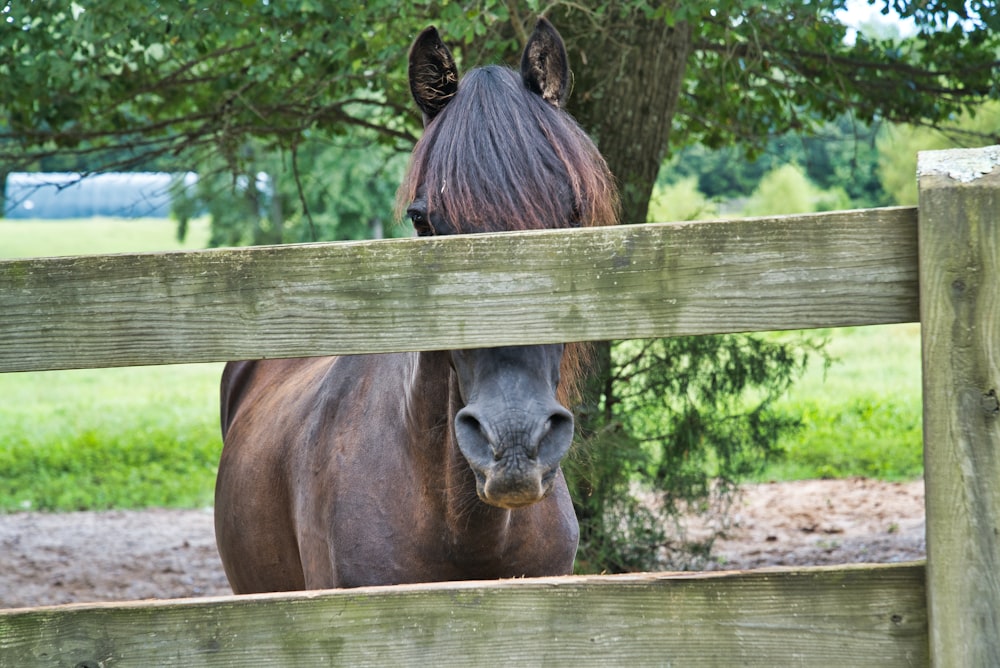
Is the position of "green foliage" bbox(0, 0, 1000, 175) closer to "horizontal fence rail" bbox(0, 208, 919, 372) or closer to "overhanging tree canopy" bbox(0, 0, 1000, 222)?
"overhanging tree canopy" bbox(0, 0, 1000, 222)

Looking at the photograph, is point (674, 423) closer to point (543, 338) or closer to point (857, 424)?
point (543, 338)

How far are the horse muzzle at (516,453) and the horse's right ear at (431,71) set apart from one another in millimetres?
1233

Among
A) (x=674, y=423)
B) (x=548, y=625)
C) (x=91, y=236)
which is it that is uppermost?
(x=91, y=236)

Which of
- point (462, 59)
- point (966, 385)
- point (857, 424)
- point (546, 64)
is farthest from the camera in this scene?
point (857, 424)

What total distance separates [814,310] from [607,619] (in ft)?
2.16

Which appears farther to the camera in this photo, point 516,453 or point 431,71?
point 431,71

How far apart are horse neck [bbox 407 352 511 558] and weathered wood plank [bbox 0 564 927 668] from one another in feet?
2.36

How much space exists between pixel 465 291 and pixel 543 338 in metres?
0.16

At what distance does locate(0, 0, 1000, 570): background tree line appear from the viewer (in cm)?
493

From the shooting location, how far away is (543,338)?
1696 millimetres

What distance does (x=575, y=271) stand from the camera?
1693 millimetres

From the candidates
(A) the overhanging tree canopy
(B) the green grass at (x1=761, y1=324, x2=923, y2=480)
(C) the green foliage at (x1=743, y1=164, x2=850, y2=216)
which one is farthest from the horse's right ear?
(C) the green foliage at (x1=743, y1=164, x2=850, y2=216)

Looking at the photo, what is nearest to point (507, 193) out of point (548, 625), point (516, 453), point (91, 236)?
point (516, 453)

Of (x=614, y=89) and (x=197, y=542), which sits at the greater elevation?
(x=614, y=89)
